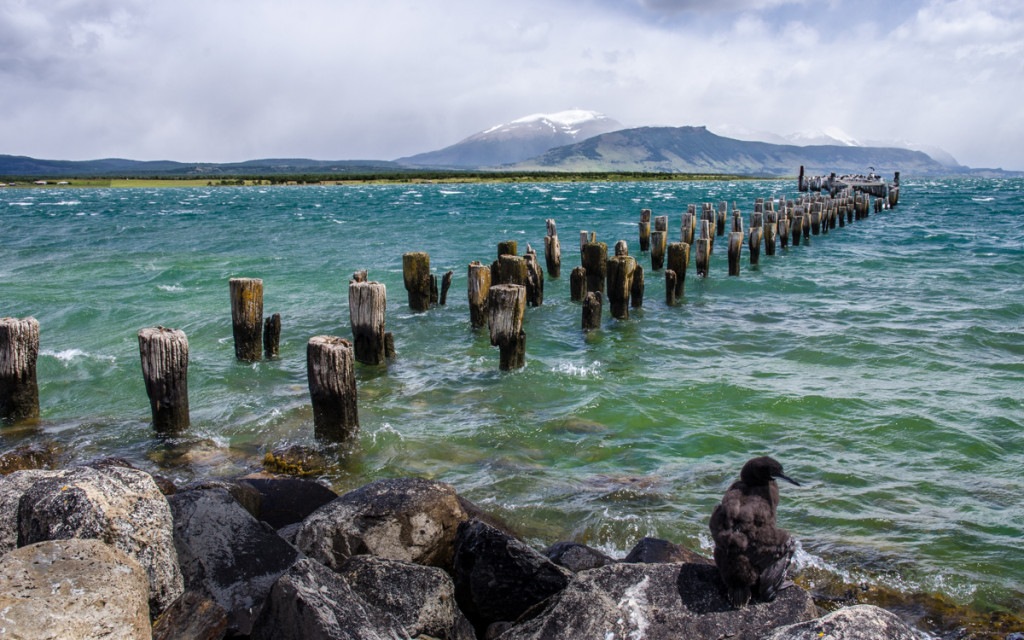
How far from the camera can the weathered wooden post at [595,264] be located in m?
17.2

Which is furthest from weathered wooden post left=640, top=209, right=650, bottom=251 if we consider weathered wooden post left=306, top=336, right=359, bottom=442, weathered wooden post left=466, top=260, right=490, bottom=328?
weathered wooden post left=306, top=336, right=359, bottom=442

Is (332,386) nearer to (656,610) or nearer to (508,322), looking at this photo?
(508,322)

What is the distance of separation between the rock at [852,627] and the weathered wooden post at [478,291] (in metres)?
10.9

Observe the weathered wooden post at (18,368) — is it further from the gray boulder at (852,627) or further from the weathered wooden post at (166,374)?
the gray boulder at (852,627)

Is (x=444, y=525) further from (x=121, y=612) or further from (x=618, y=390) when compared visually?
(x=618, y=390)

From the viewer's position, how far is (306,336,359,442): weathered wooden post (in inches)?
316

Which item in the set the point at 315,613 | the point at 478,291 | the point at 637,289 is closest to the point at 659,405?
the point at 478,291

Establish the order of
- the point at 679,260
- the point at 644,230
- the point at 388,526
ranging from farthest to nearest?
1. the point at 644,230
2. the point at 679,260
3. the point at 388,526

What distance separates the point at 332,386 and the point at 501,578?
4.07 m

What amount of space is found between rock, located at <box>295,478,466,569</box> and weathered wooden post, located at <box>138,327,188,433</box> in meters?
4.01

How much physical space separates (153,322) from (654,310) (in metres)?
11.3

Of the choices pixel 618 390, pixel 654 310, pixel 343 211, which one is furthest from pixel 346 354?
pixel 343 211

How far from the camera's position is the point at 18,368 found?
8898mm

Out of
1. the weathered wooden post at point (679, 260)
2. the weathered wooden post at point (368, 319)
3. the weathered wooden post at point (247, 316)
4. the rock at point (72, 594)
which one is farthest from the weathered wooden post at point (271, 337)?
the weathered wooden post at point (679, 260)
